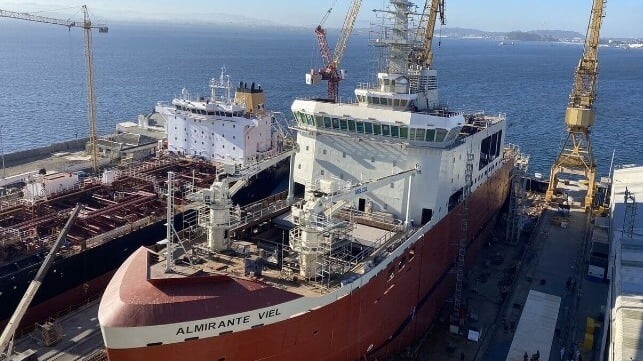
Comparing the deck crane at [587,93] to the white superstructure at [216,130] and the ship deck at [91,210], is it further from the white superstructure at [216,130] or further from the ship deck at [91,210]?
the ship deck at [91,210]

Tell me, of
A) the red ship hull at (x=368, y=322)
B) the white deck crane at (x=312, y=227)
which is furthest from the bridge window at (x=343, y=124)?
the white deck crane at (x=312, y=227)

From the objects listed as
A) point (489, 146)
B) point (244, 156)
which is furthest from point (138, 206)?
point (489, 146)

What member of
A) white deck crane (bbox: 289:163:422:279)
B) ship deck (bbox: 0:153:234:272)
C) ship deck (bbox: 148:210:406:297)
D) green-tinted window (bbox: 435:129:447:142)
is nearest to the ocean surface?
green-tinted window (bbox: 435:129:447:142)

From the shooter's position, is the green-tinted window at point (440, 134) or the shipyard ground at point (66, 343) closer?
the shipyard ground at point (66, 343)

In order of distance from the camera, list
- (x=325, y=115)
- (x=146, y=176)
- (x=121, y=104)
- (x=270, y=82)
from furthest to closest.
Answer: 1. (x=270, y=82)
2. (x=121, y=104)
3. (x=146, y=176)
4. (x=325, y=115)

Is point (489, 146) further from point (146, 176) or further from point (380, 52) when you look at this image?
point (146, 176)

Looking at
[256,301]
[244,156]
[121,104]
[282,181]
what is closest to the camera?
[256,301]

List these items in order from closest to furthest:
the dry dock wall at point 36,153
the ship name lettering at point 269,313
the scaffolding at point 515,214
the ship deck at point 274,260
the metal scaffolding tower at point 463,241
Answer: the ship name lettering at point 269,313, the ship deck at point 274,260, the metal scaffolding tower at point 463,241, the scaffolding at point 515,214, the dry dock wall at point 36,153

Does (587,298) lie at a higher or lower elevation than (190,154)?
lower
